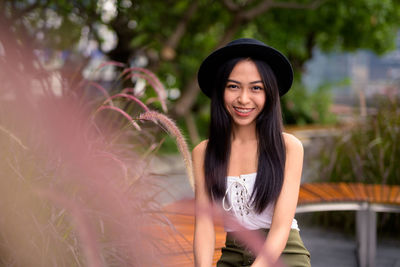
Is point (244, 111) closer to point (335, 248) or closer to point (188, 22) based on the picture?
point (335, 248)

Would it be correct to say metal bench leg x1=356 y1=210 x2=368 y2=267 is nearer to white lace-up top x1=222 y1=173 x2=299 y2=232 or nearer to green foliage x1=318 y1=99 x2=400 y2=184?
green foliage x1=318 y1=99 x2=400 y2=184

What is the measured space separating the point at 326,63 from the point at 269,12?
24.1 metres

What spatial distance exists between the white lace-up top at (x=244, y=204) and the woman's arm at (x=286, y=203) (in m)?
0.10

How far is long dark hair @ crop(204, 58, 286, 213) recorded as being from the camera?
80.2 inches

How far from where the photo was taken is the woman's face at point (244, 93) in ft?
6.73

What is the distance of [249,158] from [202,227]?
0.35 m

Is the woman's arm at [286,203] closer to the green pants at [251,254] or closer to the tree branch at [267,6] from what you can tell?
the green pants at [251,254]

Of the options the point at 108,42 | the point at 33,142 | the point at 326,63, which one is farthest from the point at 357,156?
the point at 326,63

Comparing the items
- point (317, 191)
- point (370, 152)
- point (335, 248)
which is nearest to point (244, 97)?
point (317, 191)

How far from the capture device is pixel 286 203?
201cm

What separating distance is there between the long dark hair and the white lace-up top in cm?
3

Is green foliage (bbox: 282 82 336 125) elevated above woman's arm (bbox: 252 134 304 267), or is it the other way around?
green foliage (bbox: 282 82 336 125)

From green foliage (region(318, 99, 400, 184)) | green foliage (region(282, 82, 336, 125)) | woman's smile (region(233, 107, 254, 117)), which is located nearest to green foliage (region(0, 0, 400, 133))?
green foliage (region(318, 99, 400, 184))

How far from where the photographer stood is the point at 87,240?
1.05 m
